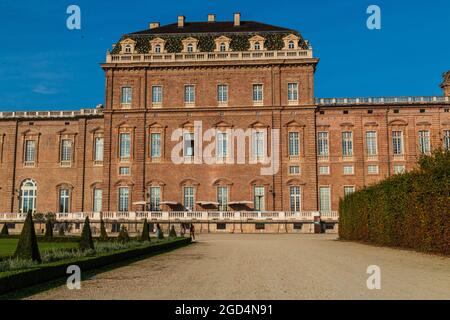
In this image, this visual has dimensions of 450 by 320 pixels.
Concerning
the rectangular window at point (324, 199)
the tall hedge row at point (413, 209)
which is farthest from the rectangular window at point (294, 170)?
the tall hedge row at point (413, 209)

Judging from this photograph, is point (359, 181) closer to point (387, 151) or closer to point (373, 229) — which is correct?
point (387, 151)

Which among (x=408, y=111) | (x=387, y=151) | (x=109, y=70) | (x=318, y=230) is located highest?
(x=109, y=70)

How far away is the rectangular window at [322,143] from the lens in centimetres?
4497

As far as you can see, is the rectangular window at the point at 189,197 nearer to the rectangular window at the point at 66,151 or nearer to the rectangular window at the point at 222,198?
the rectangular window at the point at 222,198

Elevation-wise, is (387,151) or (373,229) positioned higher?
(387,151)

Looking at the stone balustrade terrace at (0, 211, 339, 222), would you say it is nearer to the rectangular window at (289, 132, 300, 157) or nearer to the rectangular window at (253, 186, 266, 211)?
the rectangular window at (253, 186, 266, 211)

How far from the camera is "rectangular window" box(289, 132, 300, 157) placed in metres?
44.3

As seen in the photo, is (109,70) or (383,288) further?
(109,70)

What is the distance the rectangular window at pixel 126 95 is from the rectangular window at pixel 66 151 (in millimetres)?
7276

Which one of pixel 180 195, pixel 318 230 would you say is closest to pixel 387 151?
pixel 318 230

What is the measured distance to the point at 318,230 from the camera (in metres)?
40.8

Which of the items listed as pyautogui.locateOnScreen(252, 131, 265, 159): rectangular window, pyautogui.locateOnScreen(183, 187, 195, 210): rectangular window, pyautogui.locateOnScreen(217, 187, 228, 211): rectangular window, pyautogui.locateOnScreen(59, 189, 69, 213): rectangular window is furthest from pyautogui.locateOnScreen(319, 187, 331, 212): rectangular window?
pyautogui.locateOnScreen(59, 189, 69, 213): rectangular window
